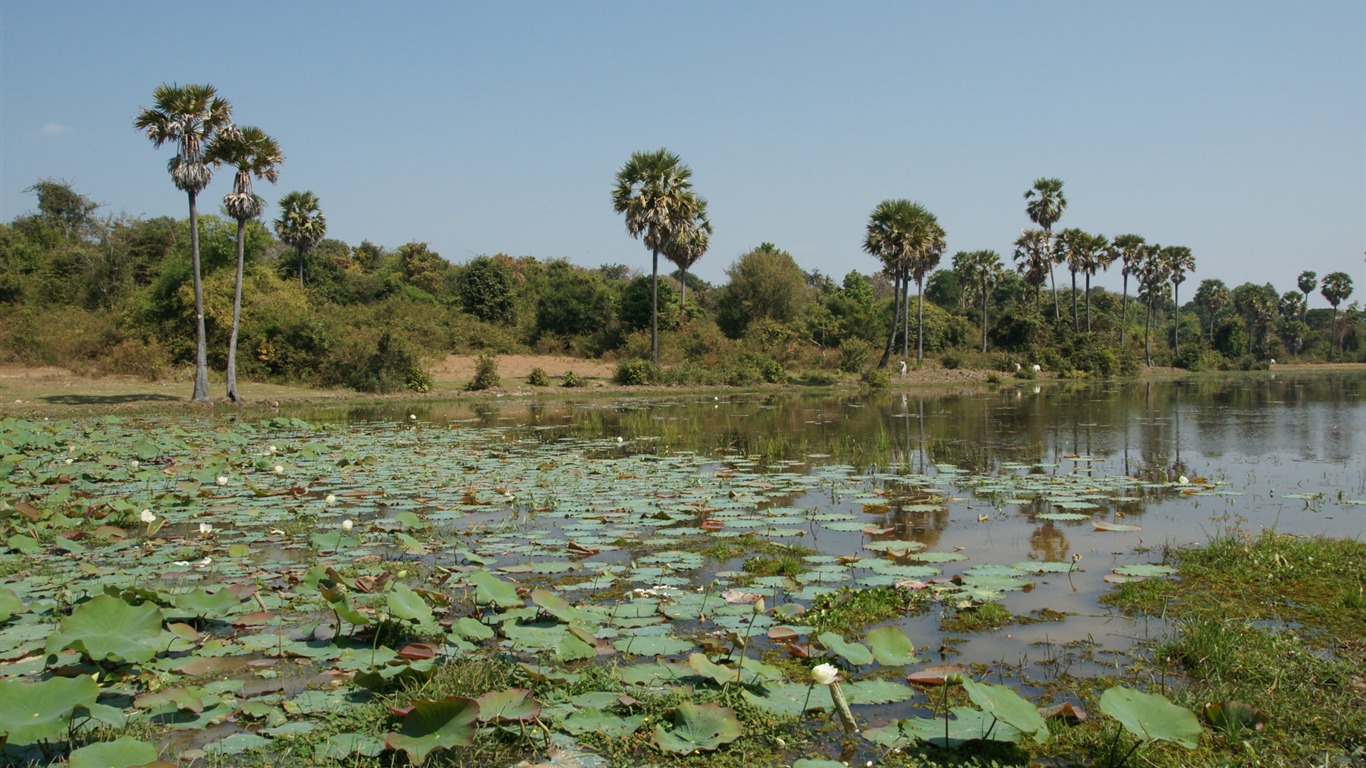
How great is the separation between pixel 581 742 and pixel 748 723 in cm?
70

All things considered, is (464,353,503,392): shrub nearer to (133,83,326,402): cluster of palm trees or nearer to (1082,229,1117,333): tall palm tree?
(133,83,326,402): cluster of palm trees

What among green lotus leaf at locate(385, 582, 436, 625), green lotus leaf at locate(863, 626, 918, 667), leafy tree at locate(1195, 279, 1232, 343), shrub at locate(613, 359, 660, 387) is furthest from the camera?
leafy tree at locate(1195, 279, 1232, 343)

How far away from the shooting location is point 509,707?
333cm

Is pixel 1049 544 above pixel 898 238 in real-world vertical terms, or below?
below

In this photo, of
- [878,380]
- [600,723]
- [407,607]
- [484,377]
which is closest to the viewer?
[600,723]

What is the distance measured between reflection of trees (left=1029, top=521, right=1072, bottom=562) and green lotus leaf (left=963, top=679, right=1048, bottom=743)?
3.61 metres

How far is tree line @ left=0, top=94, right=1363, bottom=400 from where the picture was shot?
1192 inches

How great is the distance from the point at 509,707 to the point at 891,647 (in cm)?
173

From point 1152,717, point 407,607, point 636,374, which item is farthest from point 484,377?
point 1152,717

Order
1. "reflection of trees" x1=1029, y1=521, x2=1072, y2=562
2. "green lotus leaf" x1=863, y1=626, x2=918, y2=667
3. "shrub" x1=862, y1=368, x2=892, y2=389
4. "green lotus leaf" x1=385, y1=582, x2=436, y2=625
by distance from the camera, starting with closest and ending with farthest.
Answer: "green lotus leaf" x1=863, y1=626, x2=918, y2=667
"green lotus leaf" x1=385, y1=582, x2=436, y2=625
"reflection of trees" x1=1029, y1=521, x2=1072, y2=562
"shrub" x1=862, y1=368, x2=892, y2=389

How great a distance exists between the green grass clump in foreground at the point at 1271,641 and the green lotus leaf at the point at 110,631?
14.3 ft

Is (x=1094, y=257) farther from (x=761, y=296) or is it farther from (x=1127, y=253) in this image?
(x=761, y=296)

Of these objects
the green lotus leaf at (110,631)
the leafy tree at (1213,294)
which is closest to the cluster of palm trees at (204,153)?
the green lotus leaf at (110,631)

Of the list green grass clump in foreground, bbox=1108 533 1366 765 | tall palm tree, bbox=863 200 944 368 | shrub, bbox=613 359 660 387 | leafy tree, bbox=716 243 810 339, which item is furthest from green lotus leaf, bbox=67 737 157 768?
leafy tree, bbox=716 243 810 339
